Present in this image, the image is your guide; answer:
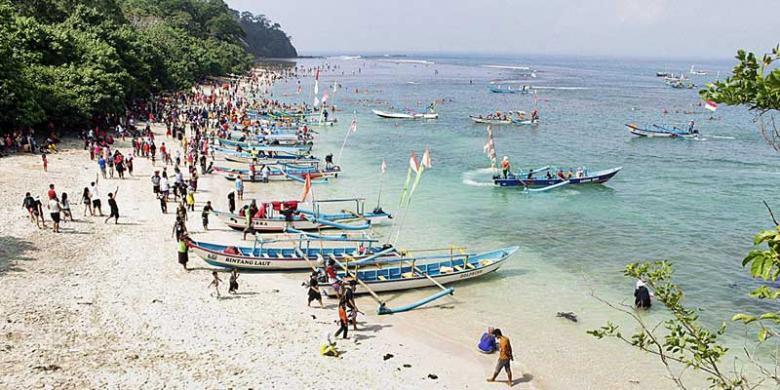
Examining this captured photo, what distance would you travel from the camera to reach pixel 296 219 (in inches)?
992

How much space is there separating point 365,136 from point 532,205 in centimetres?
2565

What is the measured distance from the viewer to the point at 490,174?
39062mm

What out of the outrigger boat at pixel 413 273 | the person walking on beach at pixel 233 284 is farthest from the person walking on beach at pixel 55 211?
the outrigger boat at pixel 413 273

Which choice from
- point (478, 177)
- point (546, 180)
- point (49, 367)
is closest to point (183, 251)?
point (49, 367)

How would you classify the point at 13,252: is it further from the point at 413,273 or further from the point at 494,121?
the point at 494,121

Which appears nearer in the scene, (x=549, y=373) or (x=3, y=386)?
(x=3, y=386)

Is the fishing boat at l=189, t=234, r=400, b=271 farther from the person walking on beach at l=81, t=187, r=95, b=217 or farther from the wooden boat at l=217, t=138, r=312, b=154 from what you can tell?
the wooden boat at l=217, t=138, r=312, b=154

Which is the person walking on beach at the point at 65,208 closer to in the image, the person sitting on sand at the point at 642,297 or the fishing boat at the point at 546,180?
the person sitting on sand at the point at 642,297

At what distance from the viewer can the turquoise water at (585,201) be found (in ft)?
71.6

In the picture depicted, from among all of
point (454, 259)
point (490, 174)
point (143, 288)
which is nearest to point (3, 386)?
point (143, 288)

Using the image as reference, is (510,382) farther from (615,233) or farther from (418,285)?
(615,233)

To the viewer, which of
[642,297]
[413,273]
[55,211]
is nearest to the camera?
[642,297]

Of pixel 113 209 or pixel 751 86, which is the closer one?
pixel 751 86

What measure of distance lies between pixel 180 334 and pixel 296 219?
10477 millimetres
